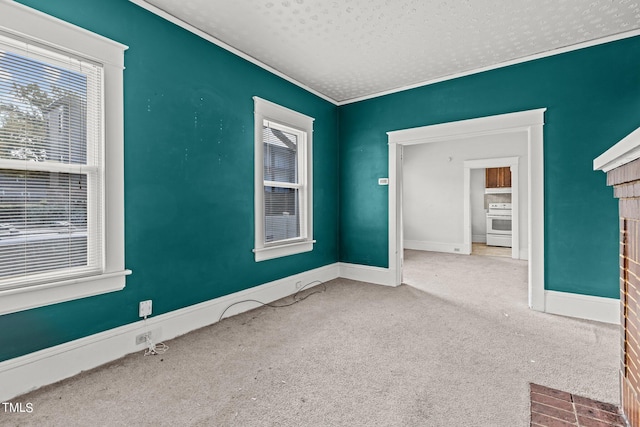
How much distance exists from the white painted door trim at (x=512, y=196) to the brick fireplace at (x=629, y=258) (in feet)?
17.1

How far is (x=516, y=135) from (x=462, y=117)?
11.3 ft

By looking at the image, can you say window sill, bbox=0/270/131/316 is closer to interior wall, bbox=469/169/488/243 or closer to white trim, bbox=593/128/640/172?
white trim, bbox=593/128/640/172

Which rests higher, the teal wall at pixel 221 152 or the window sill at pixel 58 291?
the teal wall at pixel 221 152

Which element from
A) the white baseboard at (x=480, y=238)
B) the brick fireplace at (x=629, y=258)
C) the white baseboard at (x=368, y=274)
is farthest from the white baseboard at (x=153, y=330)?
the white baseboard at (x=480, y=238)

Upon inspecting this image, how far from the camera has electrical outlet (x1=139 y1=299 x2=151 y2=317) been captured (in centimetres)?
236

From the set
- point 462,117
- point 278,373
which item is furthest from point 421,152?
point 278,373

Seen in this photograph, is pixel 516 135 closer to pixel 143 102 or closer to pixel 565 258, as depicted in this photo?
pixel 565 258

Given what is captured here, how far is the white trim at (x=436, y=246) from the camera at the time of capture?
22.5 feet

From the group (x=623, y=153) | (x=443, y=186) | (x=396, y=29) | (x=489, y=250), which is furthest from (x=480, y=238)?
(x=623, y=153)

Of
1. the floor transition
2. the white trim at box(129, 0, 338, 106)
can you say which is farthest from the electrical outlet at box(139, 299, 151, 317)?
the floor transition

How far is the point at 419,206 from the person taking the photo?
25.0 ft

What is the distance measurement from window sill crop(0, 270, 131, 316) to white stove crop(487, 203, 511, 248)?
782cm

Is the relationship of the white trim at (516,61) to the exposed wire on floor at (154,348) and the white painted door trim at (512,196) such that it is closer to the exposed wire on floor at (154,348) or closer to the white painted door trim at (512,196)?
the white painted door trim at (512,196)

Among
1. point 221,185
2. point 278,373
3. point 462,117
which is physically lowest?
point 278,373
